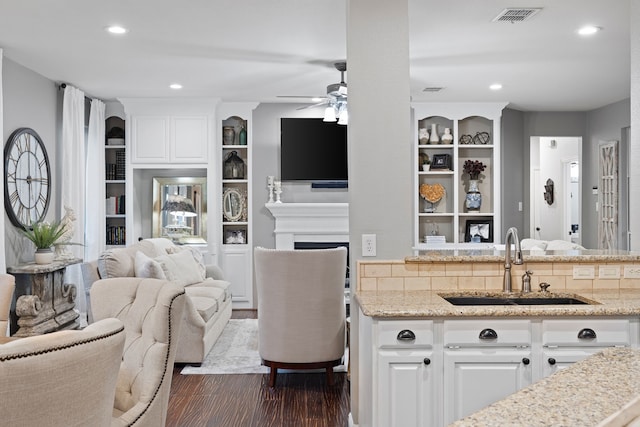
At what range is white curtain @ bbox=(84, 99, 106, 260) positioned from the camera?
6.85 meters

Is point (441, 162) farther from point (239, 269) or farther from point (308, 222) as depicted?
point (239, 269)

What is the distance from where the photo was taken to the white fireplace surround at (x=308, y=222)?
24.1ft

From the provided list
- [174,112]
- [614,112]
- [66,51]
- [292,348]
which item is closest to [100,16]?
[66,51]

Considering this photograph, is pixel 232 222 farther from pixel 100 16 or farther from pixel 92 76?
pixel 100 16

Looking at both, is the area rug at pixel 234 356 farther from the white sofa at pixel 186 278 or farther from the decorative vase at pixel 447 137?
the decorative vase at pixel 447 137

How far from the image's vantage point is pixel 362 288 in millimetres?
3055

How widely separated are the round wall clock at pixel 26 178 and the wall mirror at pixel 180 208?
169cm

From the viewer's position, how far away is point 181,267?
5926 mm

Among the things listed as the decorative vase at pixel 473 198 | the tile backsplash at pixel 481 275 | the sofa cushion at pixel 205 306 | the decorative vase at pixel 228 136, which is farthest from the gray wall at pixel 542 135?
the tile backsplash at pixel 481 275

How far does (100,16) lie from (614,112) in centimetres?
627

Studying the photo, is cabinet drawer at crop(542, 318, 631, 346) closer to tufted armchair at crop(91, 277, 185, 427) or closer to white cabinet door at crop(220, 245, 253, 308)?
tufted armchair at crop(91, 277, 185, 427)

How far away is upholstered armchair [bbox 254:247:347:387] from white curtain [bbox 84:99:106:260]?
3.37 meters


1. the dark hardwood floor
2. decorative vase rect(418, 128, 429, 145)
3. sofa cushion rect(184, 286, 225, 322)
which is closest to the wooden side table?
sofa cushion rect(184, 286, 225, 322)

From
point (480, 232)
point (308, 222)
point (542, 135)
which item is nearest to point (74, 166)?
point (308, 222)
